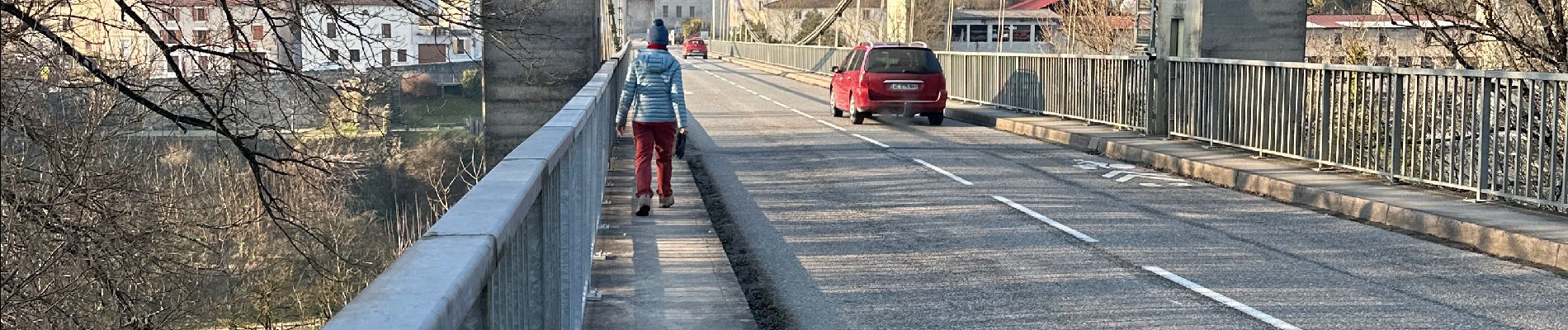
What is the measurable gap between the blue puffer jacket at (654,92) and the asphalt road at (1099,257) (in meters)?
1.20

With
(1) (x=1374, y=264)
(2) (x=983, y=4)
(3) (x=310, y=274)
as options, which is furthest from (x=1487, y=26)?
(2) (x=983, y=4)

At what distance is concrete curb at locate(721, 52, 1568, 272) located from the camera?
1020cm

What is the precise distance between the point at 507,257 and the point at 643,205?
848 cm

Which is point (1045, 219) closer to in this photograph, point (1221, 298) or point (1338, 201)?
point (1338, 201)

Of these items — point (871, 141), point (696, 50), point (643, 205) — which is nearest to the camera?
point (643, 205)

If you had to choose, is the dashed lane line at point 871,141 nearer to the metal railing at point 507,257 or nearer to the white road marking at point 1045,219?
the white road marking at point 1045,219

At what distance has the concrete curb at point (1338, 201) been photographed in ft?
33.4

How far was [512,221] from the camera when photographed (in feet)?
11.6

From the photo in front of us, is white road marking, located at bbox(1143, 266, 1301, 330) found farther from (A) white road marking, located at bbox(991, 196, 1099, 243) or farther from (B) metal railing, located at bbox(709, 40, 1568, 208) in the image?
(B) metal railing, located at bbox(709, 40, 1568, 208)

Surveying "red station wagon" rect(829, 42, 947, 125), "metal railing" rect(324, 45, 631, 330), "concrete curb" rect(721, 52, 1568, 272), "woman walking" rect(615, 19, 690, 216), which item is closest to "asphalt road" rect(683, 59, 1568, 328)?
"concrete curb" rect(721, 52, 1568, 272)

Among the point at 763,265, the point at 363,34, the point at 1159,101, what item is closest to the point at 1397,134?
the point at 1159,101

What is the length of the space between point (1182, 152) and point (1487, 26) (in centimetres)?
426

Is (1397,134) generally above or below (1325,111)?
below

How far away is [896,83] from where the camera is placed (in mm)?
25719
